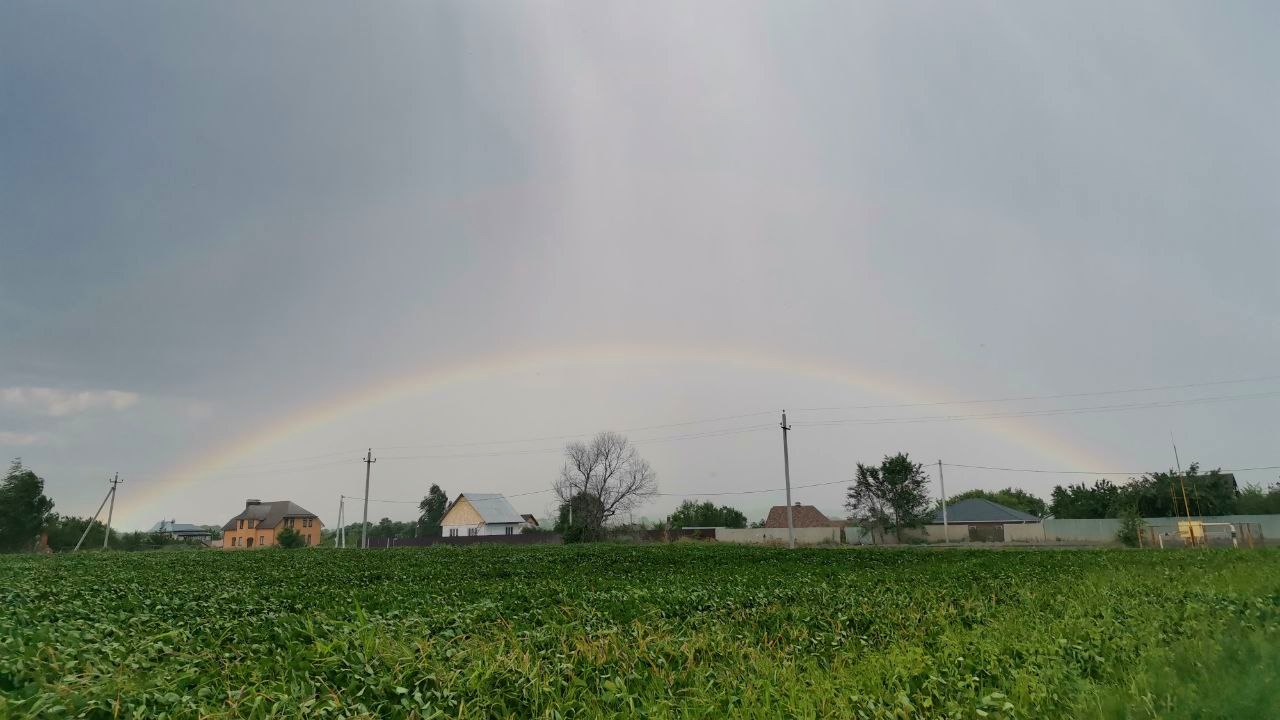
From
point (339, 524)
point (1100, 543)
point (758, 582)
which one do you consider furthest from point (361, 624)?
point (339, 524)

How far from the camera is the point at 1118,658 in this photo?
682 cm

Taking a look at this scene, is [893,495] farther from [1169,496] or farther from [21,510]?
[21,510]

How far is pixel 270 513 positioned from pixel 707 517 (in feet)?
213

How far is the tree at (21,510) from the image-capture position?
6184 centimetres

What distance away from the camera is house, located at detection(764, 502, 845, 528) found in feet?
274

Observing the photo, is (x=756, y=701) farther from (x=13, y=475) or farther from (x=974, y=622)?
(x=13, y=475)

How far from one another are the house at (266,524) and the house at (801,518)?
6548 centimetres

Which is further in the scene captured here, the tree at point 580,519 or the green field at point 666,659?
the tree at point 580,519

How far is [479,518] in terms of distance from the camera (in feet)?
297

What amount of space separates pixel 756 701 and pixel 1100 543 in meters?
55.7

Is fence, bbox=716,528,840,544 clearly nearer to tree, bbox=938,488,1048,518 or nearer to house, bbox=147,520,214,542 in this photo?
tree, bbox=938,488,1048,518

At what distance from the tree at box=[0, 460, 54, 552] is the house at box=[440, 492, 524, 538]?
43.0 meters

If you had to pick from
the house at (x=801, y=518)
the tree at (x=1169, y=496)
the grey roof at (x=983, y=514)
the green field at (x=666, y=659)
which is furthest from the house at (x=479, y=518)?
the green field at (x=666, y=659)

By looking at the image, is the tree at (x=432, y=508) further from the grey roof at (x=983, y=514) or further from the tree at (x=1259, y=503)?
the tree at (x=1259, y=503)
